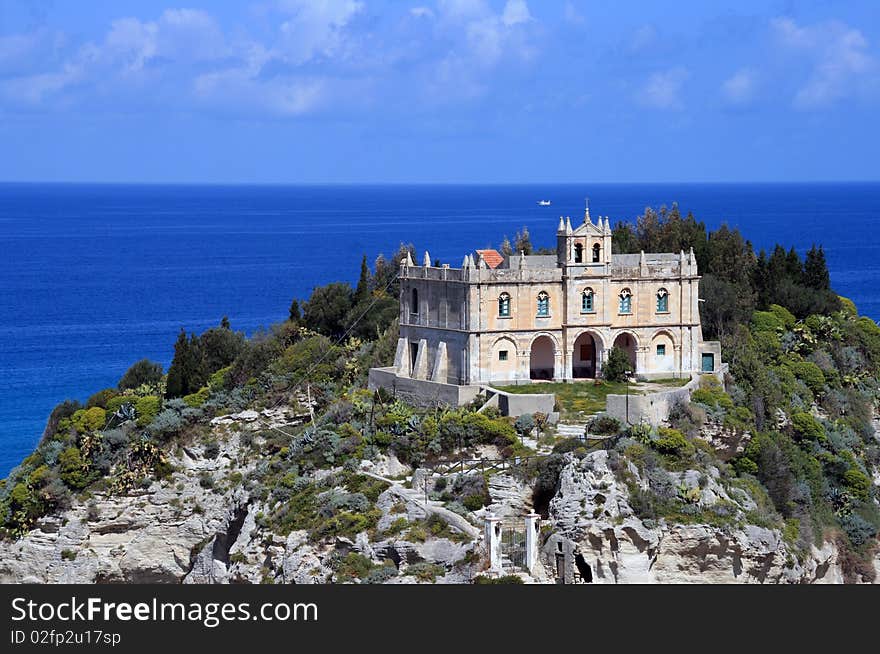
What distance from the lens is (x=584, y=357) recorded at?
78188 mm

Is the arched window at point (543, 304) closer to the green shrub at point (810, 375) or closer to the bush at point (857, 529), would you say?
the bush at point (857, 529)

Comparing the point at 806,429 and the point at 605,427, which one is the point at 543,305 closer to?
the point at 605,427

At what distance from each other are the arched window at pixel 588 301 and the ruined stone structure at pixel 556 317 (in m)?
0.04

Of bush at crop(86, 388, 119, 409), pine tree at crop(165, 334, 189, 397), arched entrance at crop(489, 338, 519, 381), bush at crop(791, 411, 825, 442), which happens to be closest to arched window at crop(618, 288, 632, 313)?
arched entrance at crop(489, 338, 519, 381)

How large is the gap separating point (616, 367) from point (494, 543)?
16.8 m

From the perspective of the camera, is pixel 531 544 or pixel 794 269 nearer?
pixel 531 544

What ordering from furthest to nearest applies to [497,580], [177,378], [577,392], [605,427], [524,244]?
1. [524,244]
2. [177,378]
3. [577,392]
4. [605,427]
5. [497,580]

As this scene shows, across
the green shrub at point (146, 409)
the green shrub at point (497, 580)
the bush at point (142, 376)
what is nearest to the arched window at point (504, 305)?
the green shrub at point (497, 580)

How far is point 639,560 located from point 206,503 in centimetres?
2215

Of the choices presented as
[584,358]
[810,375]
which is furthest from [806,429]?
[584,358]

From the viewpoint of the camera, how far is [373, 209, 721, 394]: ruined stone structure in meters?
75.2

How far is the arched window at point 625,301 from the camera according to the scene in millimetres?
77062

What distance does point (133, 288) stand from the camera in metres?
182

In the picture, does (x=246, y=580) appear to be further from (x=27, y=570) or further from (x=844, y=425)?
(x=844, y=425)
